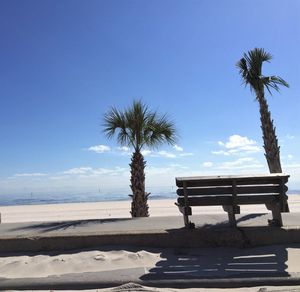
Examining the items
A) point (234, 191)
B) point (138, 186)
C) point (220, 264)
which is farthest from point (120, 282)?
point (138, 186)

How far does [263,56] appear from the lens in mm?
13516

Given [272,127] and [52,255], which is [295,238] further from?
[272,127]

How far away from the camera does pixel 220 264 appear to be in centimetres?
563

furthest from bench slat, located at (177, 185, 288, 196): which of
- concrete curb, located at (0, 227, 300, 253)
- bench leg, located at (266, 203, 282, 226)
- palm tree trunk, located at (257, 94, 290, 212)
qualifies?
palm tree trunk, located at (257, 94, 290, 212)

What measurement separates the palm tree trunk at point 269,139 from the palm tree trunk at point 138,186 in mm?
3880

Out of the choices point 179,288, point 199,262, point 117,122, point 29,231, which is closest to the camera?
point 179,288

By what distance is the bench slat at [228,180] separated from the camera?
662cm

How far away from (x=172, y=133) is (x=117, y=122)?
1760 mm

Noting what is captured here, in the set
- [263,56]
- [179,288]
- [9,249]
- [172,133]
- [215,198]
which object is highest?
[263,56]

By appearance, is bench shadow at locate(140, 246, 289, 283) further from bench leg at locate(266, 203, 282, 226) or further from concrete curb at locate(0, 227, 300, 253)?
bench leg at locate(266, 203, 282, 226)

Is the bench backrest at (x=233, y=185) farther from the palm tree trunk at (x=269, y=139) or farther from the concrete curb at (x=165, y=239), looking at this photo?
the palm tree trunk at (x=269, y=139)

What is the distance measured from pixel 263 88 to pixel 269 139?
1738mm

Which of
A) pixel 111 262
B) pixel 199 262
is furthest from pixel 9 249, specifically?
pixel 199 262

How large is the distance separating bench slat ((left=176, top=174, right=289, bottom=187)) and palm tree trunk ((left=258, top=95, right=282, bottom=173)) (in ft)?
19.5
